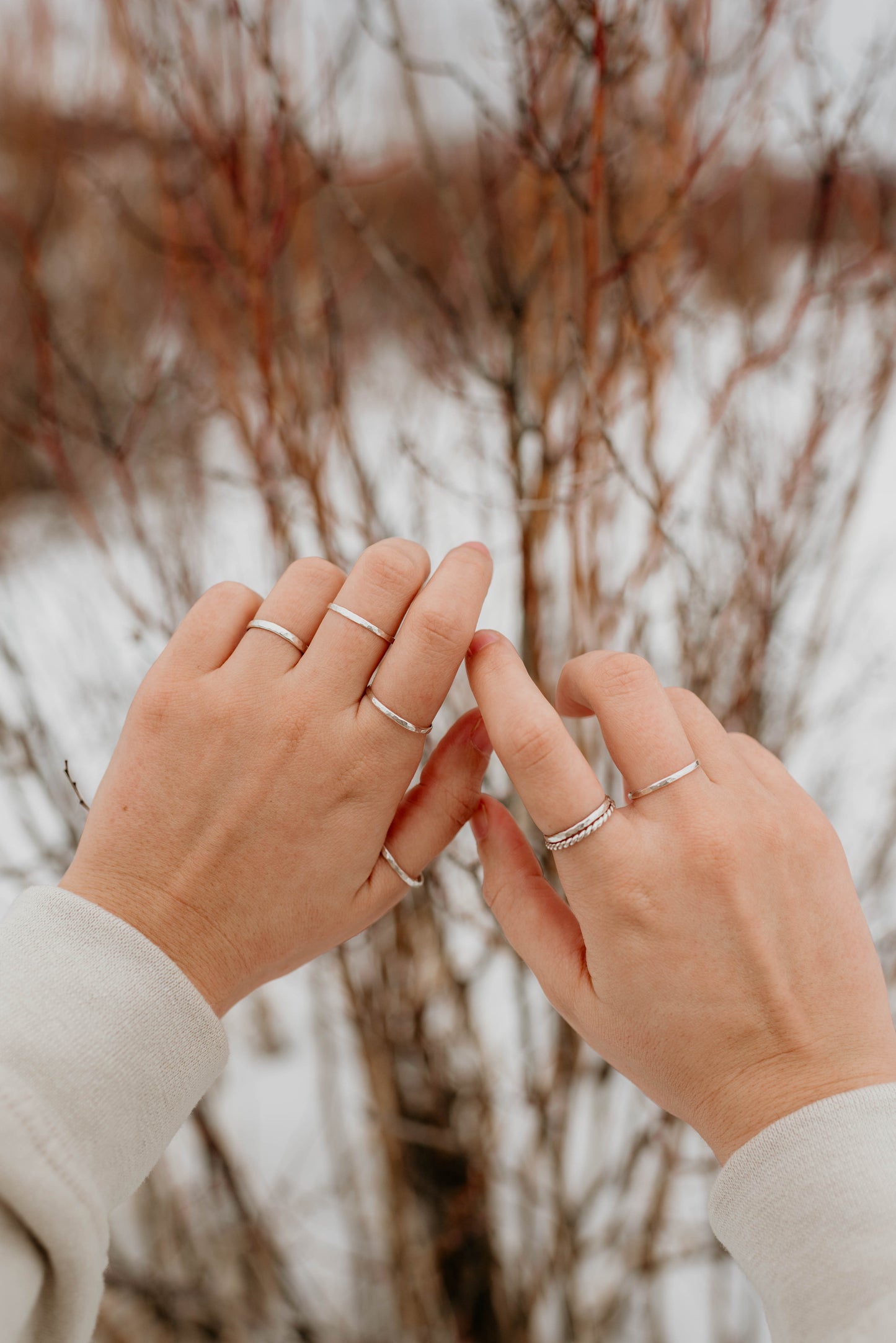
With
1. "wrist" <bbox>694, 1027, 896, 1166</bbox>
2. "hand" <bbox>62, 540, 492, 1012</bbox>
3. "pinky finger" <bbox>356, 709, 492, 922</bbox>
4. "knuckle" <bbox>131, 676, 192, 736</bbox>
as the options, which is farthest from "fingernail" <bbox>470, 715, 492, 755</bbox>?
"wrist" <bbox>694, 1027, 896, 1166</bbox>

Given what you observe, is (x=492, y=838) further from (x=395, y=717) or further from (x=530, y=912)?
(x=395, y=717)

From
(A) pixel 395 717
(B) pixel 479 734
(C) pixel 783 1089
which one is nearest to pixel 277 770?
(A) pixel 395 717

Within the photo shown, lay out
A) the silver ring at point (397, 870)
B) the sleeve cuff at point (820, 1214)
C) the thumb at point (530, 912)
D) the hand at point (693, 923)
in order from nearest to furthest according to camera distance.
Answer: the sleeve cuff at point (820, 1214)
the hand at point (693, 923)
the thumb at point (530, 912)
the silver ring at point (397, 870)

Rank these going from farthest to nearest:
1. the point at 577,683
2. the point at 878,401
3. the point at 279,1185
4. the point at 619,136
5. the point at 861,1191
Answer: the point at 279,1185
the point at 878,401
the point at 619,136
the point at 577,683
the point at 861,1191

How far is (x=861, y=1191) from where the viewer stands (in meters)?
0.66

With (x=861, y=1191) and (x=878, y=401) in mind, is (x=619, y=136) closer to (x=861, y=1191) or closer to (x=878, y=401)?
(x=878, y=401)

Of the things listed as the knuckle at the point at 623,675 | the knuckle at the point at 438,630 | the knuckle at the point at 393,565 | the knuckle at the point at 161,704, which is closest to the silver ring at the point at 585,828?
the knuckle at the point at 623,675

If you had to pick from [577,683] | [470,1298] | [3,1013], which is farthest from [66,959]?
[470,1298]

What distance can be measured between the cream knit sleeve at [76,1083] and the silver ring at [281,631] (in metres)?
0.35

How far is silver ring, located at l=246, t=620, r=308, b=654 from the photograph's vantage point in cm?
93

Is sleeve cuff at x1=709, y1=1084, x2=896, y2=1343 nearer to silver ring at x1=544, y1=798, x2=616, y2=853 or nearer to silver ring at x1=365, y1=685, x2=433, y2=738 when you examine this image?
silver ring at x1=544, y1=798, x2=616, y2=853

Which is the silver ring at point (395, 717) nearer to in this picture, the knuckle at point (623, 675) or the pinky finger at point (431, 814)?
the pinky finger at point (431, 814)

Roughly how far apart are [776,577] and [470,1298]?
200 centimetres

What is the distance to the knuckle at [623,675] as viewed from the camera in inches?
33.6
